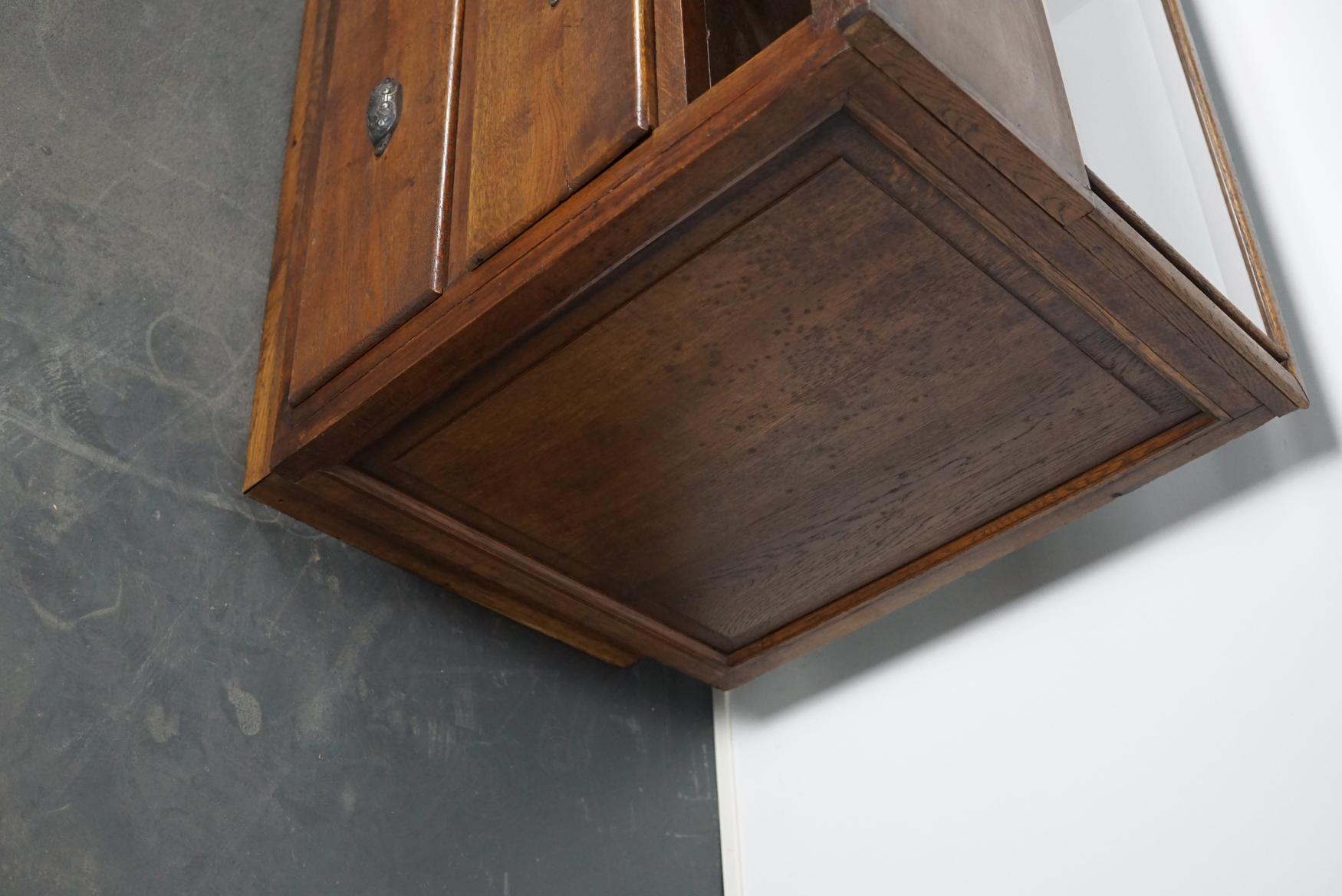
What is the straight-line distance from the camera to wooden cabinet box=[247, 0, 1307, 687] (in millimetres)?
1039

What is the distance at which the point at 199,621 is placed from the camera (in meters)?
1.35

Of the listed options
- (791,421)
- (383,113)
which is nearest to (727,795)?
(791,421)

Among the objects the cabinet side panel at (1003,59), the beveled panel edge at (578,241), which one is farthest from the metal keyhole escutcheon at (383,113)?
the cabinet side panel at (1003,59)

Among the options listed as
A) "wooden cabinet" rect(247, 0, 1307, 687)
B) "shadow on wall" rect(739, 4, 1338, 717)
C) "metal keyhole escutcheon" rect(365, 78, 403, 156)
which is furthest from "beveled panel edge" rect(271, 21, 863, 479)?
"shadow on wall" rect(739, 4, 1338, 717)

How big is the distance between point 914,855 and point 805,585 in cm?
35

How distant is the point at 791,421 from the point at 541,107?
378mm

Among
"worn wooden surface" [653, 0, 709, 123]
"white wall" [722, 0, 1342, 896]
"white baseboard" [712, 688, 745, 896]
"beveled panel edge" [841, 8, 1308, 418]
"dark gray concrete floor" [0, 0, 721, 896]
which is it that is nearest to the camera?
"beveled panel edge" [841, 8, 1308, 418]

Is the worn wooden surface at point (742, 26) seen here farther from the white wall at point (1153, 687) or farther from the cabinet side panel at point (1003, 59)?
the white wall at point (1153, 687)

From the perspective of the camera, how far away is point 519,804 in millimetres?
1551

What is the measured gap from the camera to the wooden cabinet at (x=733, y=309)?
104 cm

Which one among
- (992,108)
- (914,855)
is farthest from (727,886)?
(992,108)

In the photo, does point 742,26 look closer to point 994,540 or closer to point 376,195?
point 376,195

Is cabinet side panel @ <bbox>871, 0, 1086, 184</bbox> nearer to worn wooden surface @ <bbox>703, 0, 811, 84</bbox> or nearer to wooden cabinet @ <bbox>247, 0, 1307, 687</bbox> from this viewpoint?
wooden cabinet @ <bbox>247, 0, 1307, 687</bbox>

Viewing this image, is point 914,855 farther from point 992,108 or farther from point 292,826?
point 992,108
